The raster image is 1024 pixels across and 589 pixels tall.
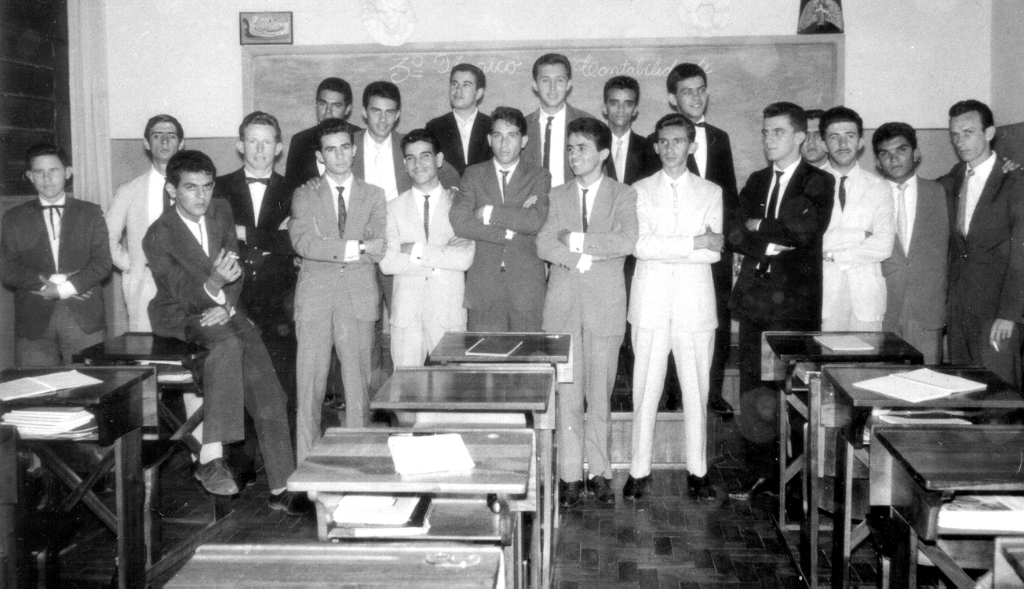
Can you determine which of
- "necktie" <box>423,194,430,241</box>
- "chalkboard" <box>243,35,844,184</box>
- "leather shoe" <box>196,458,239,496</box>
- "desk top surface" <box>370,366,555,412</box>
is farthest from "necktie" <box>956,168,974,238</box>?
"leather shoe" <box>196,458,239,496</box>

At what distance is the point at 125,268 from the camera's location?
16.6ft

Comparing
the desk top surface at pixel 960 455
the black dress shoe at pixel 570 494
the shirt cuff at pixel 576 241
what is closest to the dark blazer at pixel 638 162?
the shirt cuff at pixel 576 241

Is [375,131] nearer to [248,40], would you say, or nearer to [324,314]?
[324,314]

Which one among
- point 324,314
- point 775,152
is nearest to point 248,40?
point 324,314

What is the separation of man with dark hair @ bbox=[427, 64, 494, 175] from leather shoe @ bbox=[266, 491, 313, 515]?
2036mm

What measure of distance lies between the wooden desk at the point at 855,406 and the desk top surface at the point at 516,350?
108 centimetres

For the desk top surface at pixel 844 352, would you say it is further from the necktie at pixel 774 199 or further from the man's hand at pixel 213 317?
the man's hand at pixel 213 317

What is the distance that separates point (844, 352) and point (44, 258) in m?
4.07

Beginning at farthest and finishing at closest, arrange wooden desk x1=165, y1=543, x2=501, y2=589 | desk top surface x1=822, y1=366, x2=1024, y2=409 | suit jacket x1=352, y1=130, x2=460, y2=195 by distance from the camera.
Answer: suit jacket x1=352, y1=130, x2=460, y2=195 → desk top surface x1=822, y1=366, x2=1024, y2=409 → wooden desk x1=165, y1=543, x2=501, y2=589

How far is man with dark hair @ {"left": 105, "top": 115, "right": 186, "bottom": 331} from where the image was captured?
4.99 m

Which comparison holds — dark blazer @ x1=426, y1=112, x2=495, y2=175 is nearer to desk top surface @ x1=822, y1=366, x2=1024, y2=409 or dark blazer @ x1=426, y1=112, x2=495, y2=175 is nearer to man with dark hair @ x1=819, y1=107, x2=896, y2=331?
man with dark hair @ x1=819, y1=107, x2=896, y2=331

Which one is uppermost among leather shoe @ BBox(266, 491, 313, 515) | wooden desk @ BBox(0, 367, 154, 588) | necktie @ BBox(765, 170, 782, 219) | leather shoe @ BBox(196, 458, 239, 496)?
necktie @ BBox(765, 170, 782, 219)

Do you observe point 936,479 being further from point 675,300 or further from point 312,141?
point 312,141

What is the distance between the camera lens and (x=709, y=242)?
413cm
